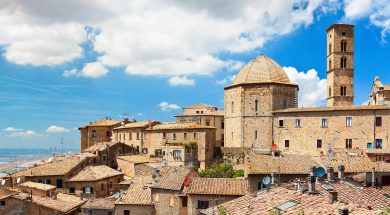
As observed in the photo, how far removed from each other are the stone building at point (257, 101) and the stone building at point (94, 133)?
87.2ft

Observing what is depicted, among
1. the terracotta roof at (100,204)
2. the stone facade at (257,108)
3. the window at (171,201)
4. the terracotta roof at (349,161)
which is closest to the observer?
the terracotta roof at (349,161)

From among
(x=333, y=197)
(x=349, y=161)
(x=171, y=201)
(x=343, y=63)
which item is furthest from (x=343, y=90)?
(x=333, y=197)

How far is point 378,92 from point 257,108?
826 inches

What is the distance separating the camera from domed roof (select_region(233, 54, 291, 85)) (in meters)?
56.6

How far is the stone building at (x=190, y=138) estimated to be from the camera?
54531mm

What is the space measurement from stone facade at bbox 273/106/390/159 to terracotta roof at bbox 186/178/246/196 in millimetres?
18643

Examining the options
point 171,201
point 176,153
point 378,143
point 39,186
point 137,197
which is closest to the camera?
point 171,201

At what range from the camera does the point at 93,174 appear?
49.3 m

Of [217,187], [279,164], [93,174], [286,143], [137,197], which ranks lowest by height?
[137,197]

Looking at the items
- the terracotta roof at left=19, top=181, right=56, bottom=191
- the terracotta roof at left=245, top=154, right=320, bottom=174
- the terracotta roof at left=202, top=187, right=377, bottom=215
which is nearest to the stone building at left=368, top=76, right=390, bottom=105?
the terracotta roof at left=245, top=154, right=320, bottom=174

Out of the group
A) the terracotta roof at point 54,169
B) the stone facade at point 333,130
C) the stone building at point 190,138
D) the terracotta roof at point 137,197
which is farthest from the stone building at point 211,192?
the terracotta roof at point 54,169

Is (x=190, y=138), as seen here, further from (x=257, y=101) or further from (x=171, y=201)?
(x=171, y=201)

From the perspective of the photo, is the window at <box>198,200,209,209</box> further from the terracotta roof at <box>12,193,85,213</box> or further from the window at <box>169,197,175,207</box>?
the terracotta roof at <box>12,193,85,213</box>

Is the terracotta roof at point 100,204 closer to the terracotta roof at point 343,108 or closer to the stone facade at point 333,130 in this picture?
the stone facade at point 333,130
